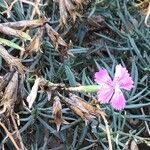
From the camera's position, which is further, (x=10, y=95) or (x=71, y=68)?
(x=71, y=68)

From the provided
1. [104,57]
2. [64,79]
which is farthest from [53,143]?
[104,57]

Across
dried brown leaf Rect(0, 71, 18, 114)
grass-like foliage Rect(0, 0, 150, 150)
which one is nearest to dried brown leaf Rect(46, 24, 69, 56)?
grass-like foliage Rect(0, 0, 150, 150)

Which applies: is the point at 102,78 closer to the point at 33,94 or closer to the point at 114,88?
the point at 114,88

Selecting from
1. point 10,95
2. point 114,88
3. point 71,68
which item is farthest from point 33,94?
point 71,68

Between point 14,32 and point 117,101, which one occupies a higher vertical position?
point 14,32

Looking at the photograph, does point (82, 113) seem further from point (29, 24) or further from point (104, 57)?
point (104, 57)

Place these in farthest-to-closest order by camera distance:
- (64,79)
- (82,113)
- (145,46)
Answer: (145,46)
(64,79)
(82,113)
